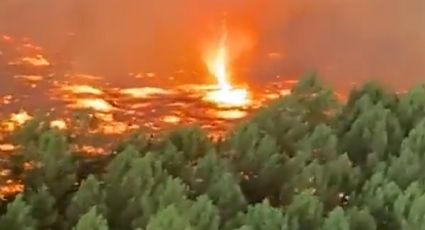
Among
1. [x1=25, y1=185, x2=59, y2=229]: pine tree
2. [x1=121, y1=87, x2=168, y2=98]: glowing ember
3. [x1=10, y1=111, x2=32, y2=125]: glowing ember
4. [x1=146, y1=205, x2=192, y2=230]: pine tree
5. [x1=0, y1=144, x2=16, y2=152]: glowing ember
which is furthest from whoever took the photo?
[x1=121, y1=87, x2=168, y2=98]: glowing ember

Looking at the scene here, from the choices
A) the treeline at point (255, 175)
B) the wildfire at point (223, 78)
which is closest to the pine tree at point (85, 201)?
the treeline at point (255, 175)

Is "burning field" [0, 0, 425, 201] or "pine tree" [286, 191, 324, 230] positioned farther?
"burning field" [0, 0, 425, 201]

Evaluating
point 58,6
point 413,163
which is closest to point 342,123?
point 413,163

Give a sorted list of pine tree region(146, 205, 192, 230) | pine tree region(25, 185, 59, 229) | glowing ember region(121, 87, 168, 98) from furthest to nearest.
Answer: glowing ember region(121, 87, 168, 98)
pine tree region(25, 185, 59, 229)
pine tree region(146, 205, 192, 230)

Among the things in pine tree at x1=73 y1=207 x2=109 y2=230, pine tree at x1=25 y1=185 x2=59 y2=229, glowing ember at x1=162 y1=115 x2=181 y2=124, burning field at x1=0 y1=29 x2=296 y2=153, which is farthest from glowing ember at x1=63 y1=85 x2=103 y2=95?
pine tree at x1=73 y1=207 x2=109 y2=230

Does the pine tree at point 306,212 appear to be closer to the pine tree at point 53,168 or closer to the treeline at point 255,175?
the treeline at point 255,175

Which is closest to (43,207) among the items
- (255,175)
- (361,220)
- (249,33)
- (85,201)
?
(85,201)

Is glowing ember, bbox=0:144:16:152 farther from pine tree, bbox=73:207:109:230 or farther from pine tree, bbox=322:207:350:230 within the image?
pine tree, bbox=322:207:350:230
